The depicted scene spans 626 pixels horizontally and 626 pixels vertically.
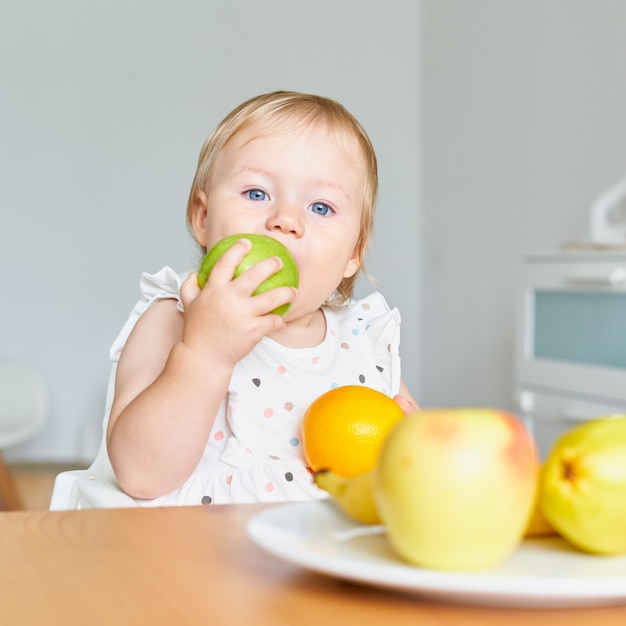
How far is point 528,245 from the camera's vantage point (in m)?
3.60

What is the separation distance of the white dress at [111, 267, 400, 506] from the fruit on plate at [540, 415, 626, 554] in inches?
22.6

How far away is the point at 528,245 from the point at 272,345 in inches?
99.1

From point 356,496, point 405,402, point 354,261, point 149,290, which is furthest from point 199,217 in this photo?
point 356,496

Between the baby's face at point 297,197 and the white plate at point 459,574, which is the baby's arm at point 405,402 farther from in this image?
the white plate at point 459,574

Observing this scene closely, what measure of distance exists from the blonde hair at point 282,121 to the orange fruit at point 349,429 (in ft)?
1.56

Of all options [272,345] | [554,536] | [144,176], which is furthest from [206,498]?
[144,176]

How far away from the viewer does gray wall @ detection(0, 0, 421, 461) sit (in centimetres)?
376

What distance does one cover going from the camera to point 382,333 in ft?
4.51

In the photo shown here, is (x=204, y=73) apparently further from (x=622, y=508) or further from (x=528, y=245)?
(x=622, y=508)

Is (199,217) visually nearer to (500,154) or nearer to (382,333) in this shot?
(382,333)

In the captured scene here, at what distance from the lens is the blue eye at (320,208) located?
115 centimetres

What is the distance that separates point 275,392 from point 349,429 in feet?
1.43

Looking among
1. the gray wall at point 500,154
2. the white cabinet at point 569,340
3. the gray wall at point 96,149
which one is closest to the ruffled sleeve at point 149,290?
the white cabinet at point 569,340

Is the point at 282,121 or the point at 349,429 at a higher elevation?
the point at 282,121
